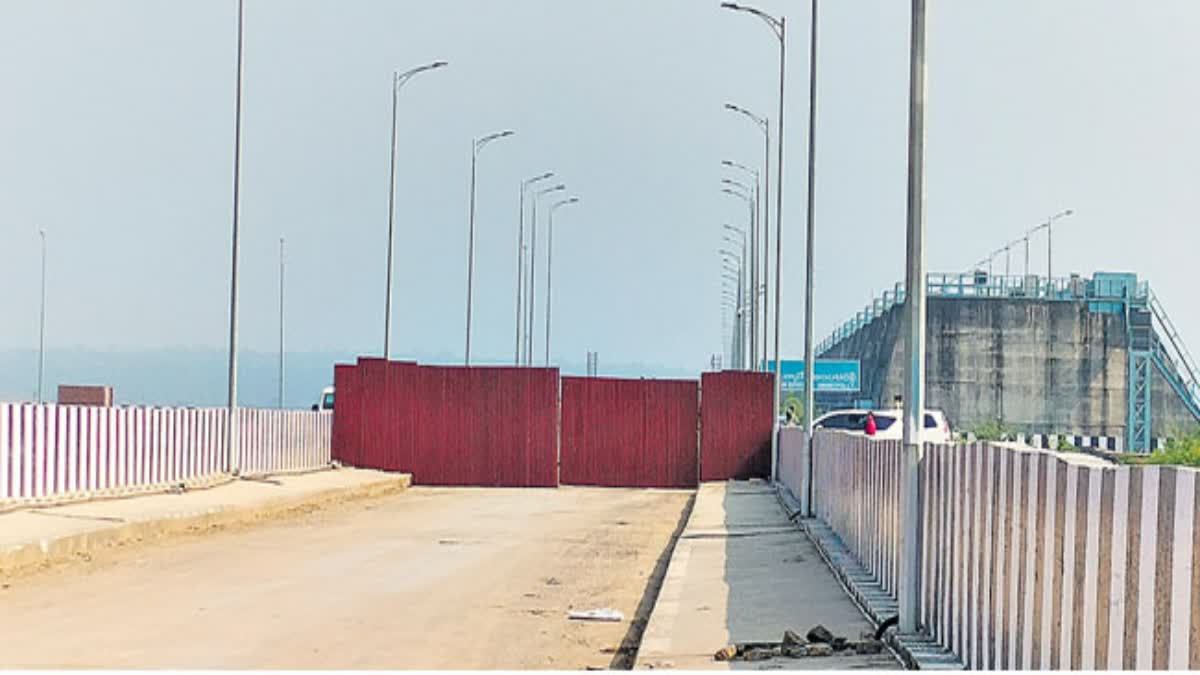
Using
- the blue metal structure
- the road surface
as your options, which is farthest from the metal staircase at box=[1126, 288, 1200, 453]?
the road surface

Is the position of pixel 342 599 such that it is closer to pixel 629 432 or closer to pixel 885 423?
pixel 885 423

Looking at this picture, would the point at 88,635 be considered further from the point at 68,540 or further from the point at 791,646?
the point at 68,540

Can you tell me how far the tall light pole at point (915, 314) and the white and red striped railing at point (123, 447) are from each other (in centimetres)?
1743

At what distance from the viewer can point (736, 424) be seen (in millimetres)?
52531

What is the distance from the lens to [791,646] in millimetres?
14719

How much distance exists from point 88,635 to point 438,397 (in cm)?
3673

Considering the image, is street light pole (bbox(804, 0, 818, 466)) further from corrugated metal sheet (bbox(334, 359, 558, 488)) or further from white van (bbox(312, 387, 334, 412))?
white van (bbox(312, 387, 334, 412))

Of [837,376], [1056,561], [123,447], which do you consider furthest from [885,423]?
[837,376]

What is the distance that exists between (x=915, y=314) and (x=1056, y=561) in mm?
5142

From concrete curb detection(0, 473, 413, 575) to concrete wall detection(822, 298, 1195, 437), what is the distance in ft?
155

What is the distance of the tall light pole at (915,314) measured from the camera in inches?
571

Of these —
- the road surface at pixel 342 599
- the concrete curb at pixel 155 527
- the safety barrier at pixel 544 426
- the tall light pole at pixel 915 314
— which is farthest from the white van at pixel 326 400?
the tall light pole at pixel 915 314

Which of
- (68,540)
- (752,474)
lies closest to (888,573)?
(68,540)

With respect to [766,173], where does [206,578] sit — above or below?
below
